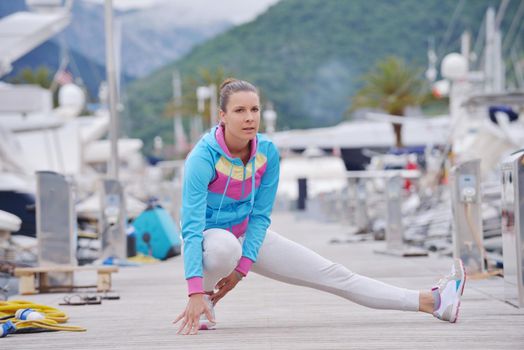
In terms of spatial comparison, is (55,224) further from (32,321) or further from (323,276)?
(323,276)

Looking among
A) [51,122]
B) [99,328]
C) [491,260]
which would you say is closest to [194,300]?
[99,328]

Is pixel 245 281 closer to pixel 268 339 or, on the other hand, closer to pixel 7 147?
pixel 268 339

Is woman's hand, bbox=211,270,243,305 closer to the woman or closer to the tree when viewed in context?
the woman

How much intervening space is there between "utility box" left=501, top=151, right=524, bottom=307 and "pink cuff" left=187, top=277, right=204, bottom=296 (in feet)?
9.74

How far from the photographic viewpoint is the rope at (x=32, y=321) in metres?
8.13

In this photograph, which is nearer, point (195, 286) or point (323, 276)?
point (195, 286)

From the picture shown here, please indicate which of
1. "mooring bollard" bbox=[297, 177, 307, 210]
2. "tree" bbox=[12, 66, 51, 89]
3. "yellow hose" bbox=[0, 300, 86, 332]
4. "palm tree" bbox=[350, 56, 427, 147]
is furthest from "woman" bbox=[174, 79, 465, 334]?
"tree" bbox=[12, 66, 51, 89]

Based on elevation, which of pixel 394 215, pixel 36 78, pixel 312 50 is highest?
pixel 312 50

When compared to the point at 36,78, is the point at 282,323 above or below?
below

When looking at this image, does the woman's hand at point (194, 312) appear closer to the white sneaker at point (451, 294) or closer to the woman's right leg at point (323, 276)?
the woman's right leg at point (323, 276)

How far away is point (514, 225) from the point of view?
354 inches

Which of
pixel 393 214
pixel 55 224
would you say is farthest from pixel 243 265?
pixel 393 214

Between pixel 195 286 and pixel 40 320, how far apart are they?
1666 mm

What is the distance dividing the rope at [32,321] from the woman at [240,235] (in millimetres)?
1086
